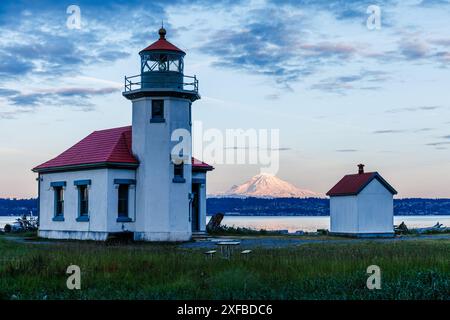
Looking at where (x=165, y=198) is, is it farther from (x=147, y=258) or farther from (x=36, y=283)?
(x=36, y=283)

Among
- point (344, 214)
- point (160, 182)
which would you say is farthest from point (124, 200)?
point (344, 214)

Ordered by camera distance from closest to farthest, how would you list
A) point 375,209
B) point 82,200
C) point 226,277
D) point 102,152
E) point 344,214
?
point 226,277
point 102,152
point 82,200
point 375,209
point 344,214

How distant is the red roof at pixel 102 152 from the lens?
116 feet

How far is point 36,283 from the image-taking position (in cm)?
1705

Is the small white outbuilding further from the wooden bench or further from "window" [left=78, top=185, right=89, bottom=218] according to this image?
the wooden bench

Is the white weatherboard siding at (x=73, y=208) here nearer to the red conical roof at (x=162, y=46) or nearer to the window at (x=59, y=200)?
the window at (x=59, y=200)

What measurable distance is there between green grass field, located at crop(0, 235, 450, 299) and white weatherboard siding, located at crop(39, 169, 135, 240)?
39.6 ft

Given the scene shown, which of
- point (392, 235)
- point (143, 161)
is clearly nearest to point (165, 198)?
point (143, 161)

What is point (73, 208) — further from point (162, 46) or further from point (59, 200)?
point (162, 46)

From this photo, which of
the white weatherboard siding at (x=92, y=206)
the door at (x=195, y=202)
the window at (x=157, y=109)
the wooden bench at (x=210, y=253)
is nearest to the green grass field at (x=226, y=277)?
the wooden bench at (x=210, y=253)

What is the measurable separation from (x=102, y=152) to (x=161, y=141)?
11.6 feet

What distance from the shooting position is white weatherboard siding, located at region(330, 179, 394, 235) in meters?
41.6

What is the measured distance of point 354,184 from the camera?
4247 cm

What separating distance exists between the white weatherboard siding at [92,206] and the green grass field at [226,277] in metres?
12.1
